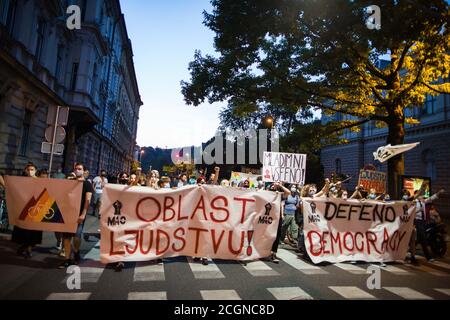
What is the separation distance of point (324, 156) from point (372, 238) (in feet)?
127

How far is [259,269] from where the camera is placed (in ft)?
21.4

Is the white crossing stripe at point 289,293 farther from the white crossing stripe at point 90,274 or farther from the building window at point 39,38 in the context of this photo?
the building window at point 39,38

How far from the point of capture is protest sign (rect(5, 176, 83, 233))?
633cm

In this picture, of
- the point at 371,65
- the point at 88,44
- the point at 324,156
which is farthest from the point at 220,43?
the point at 324,156

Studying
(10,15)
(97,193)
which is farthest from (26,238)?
(10,15)

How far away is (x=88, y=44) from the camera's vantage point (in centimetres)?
2119

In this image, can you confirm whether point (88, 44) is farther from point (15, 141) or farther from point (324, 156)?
point (324, 156)

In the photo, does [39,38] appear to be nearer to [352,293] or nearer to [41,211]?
[41,211]

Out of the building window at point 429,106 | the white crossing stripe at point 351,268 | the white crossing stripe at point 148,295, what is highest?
the building window at point 429,106

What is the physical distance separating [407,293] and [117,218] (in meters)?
5.45

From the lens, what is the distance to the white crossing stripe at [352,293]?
5.07m

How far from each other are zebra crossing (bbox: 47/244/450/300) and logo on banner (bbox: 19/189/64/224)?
111 centimetres

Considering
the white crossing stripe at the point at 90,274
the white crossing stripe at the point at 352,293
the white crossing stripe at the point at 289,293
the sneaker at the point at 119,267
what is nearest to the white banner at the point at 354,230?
the white crossing stripe at the point at 352,293

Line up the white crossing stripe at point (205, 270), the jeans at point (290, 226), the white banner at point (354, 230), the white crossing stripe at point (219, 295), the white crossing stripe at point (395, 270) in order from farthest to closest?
the jeans at point (290, 226) → the white banner at point (354, 230) → the white crossing stripe at point (395, 270) → the white crossing stripe at point (205, 270) → the white crossing stripe at point (219, 295)
